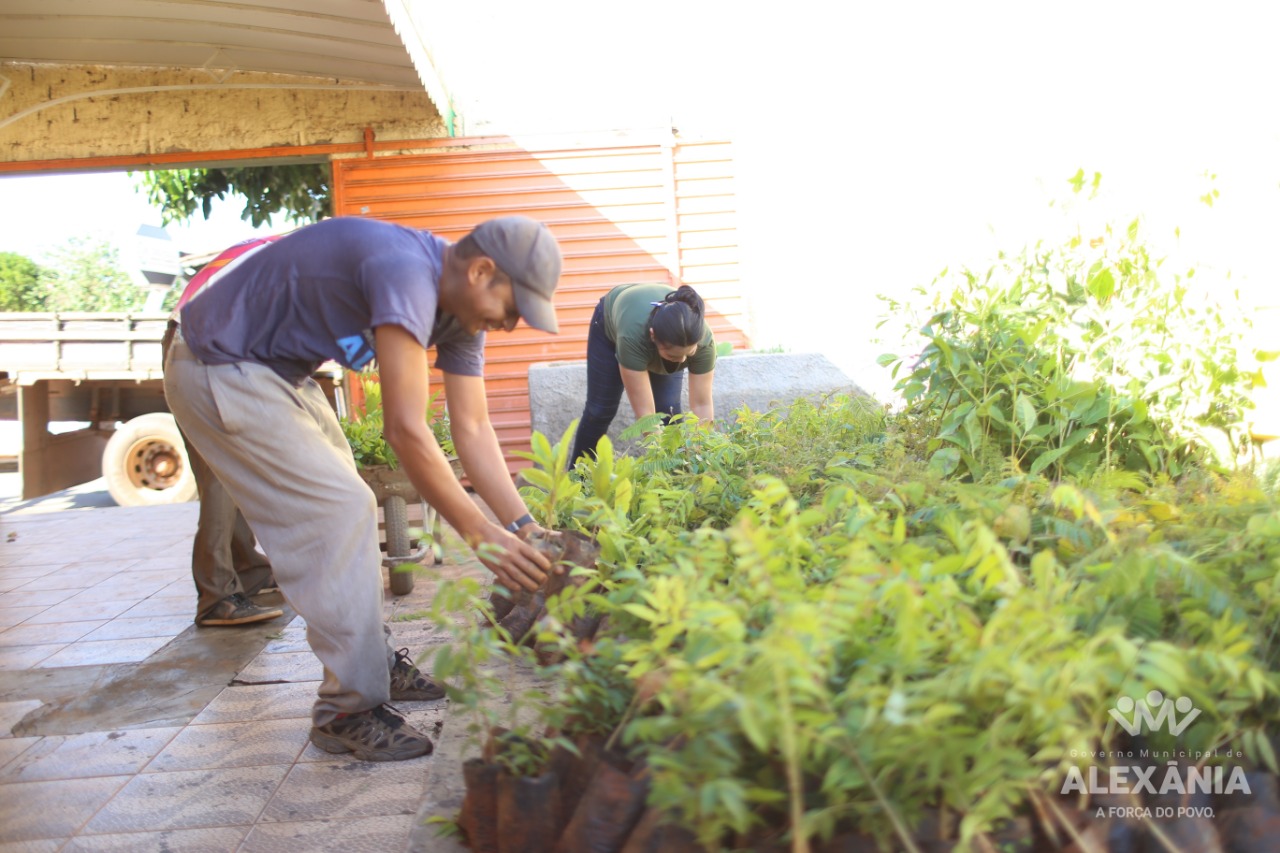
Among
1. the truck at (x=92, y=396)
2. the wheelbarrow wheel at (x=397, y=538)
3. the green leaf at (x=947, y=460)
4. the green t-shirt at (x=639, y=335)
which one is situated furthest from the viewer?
the truck at (x=92, y=396)

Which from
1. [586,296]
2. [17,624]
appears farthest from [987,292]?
[586,296]

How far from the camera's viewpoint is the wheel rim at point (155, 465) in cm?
973

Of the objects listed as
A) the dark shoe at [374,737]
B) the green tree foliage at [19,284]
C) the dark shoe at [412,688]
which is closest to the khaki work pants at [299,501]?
the dark shoe at [374,737]

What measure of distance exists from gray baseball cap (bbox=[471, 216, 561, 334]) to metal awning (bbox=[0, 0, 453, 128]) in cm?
454

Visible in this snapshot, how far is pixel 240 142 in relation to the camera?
835 cm

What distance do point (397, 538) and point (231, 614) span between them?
83cm

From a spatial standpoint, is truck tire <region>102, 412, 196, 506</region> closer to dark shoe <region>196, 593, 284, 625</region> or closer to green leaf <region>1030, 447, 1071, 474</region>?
dark shoe <region>196, 593, 284, 625</region>

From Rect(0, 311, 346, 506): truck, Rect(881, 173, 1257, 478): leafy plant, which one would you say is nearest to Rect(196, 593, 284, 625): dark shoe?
Rect(881, 173, 1257, 478): leafy plant

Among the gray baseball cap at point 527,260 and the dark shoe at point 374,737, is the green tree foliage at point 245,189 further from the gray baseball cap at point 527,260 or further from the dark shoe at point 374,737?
the gray baseball cap at point 527,260

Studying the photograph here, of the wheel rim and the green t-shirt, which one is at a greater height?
the green t-shirt

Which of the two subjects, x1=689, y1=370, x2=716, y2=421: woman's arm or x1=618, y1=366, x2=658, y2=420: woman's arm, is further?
x1=689, y1=370, x2=716, y2=421: woman's arm

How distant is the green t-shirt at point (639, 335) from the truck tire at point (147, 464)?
5.95 m

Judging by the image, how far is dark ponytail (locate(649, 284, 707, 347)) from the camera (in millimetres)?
4641

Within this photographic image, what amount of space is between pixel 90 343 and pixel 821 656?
9665mm
